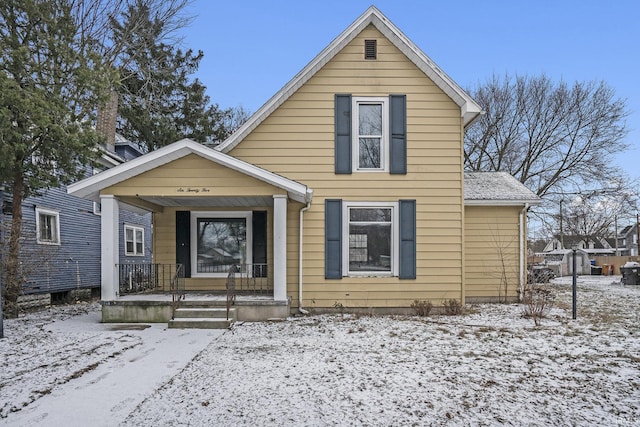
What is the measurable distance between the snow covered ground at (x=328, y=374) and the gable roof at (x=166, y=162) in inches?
105

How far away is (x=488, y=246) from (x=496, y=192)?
4.81 feet

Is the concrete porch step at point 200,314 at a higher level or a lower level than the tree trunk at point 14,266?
lower

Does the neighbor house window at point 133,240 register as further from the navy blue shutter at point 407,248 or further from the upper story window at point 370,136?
the navy blue shutter at point 407,248

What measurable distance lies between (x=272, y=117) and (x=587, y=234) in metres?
46.0

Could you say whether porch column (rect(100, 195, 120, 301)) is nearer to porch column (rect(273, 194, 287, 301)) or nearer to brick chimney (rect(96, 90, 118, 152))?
porch column (rect(273, 194, 287, 301))

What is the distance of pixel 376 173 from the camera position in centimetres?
965

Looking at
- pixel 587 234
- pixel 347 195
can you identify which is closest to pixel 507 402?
pixel 347 195

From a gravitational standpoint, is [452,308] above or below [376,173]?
below

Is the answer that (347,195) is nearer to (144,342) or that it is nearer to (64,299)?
(144,342)

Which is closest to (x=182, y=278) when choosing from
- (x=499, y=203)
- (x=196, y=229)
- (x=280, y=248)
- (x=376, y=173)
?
(x=196, y=229)

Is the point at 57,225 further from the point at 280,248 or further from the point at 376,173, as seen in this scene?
the point at 376,173

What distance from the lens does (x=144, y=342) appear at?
6.80 m

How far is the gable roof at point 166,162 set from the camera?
322 inches

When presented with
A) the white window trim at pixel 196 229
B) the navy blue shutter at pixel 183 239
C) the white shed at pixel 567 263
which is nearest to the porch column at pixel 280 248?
the white window trim at pixel 196 229
